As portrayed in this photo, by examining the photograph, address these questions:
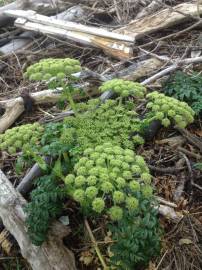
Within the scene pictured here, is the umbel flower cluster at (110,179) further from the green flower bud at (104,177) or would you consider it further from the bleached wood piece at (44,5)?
the bleached wood piece at (44,5)

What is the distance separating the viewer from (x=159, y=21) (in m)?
5.58

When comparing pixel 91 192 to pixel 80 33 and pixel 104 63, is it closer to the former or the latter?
pixel 104 63

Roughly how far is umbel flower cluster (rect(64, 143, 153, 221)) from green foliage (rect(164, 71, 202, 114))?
1.51 meters

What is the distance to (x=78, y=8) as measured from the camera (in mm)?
6285

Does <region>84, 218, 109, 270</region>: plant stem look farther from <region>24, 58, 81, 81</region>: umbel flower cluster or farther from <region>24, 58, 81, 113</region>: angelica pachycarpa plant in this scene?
<region>24, 58, 81, 81</region>: umbel flower cluster

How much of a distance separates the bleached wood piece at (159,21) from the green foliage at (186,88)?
122 cm

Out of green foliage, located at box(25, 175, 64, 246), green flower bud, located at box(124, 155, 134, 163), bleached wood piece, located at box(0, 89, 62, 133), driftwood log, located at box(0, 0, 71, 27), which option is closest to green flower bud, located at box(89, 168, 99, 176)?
green flower bud, located at box(124, 155, 134, 163)

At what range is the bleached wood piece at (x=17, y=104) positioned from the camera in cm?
447

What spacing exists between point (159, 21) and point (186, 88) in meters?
1.72

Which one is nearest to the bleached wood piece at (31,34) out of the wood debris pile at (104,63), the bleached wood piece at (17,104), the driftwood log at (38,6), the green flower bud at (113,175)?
the wood debris pile at (104,63)

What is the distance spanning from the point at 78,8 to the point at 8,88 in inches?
75.3

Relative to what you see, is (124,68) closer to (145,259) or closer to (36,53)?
(36,53)

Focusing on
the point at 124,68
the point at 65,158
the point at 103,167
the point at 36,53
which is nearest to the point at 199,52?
the point at 124,68

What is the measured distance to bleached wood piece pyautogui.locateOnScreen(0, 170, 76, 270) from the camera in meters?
3.16
